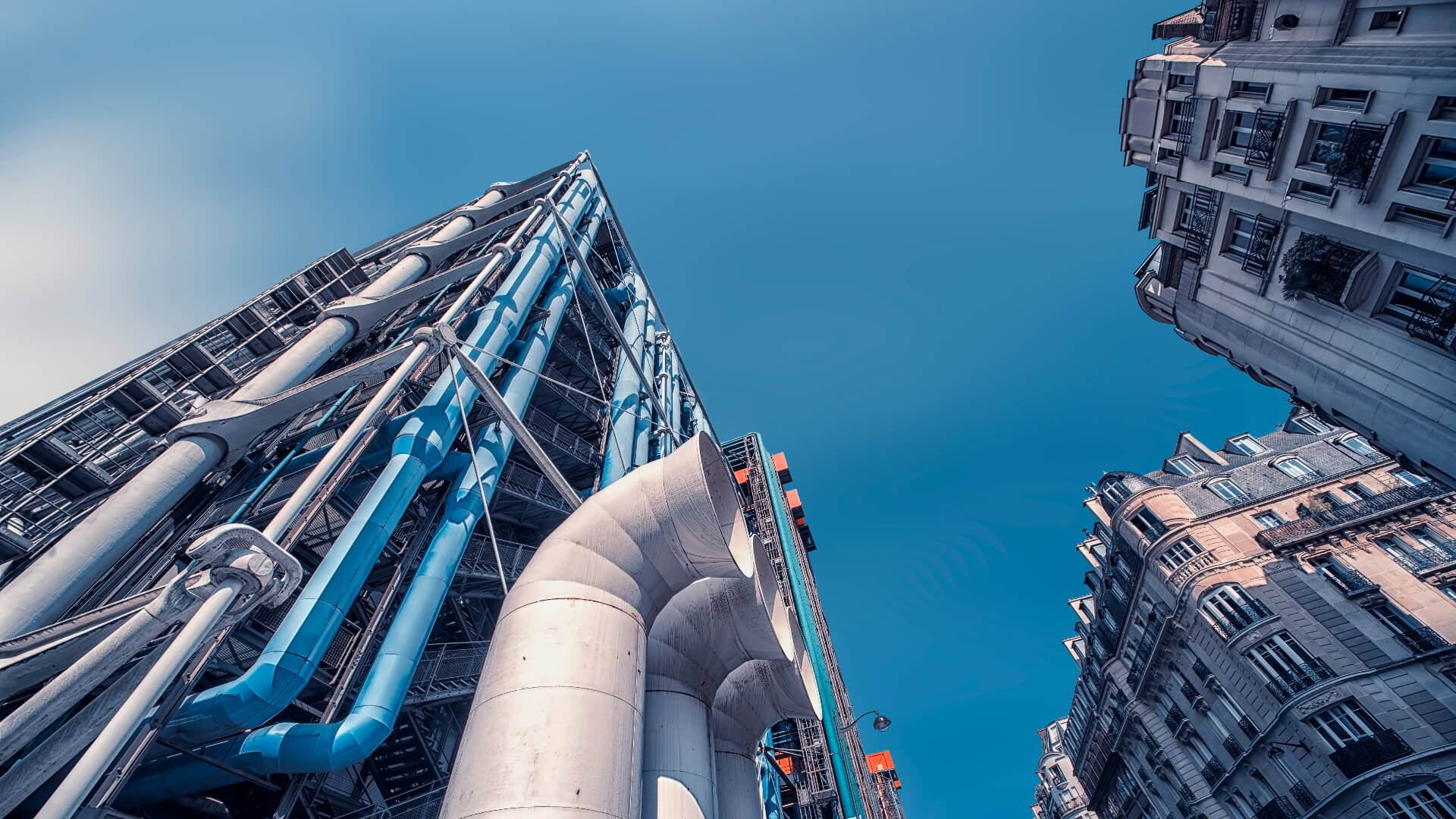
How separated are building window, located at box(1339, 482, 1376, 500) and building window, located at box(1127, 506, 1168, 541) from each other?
880 cm

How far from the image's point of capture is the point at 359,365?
52.5ft

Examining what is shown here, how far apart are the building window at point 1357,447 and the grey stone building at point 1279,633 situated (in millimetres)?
102

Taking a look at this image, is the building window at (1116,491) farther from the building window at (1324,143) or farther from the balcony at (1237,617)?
the building window at (1324,143)

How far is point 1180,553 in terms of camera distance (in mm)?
33250

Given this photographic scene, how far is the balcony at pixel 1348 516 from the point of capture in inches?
1160

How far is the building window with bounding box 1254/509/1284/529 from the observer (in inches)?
1298

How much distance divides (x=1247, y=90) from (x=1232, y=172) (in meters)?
2.78

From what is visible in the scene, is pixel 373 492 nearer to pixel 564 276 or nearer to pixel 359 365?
pixel 359 365

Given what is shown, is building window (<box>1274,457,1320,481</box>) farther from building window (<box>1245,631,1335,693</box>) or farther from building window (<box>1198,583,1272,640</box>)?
building window (<box>1245,631,1335,693</box>)

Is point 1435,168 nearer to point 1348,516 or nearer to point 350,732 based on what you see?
point 1348,516

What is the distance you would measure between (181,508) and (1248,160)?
3483 cm

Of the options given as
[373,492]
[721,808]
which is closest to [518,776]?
[721,808]

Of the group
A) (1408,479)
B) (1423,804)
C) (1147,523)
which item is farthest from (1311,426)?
(1423,804)

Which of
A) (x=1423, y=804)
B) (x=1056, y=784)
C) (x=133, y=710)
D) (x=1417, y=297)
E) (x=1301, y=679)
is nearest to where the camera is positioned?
(x=133, y=710)
